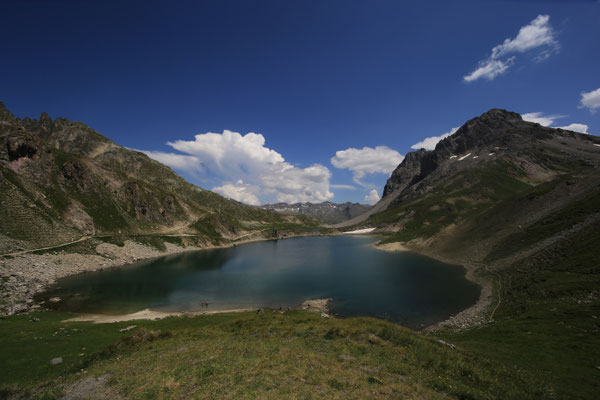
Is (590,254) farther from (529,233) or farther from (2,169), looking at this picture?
(2,169)

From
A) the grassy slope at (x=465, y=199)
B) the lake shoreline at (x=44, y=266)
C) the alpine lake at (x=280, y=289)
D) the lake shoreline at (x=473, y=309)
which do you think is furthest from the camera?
the grassy slope at (x=465, y=199)

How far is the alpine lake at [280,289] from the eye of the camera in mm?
47875

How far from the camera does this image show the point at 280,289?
207ft

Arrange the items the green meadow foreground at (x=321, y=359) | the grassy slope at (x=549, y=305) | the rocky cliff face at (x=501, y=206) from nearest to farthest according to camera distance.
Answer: the green meadow foreground at (x=321, y=359) → the grassy slope at (x=549, y=305) → the rocky cliff face at (x=501, y=206)

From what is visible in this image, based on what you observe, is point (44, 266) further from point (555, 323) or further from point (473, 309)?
point (555, 323)

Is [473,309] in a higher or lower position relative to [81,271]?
lower

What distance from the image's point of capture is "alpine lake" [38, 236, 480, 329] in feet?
157

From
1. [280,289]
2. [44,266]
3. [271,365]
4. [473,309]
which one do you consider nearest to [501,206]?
[473,309]

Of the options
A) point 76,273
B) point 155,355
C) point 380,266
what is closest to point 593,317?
point 155,355

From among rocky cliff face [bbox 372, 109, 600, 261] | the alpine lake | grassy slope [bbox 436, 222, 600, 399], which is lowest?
the alpine lake

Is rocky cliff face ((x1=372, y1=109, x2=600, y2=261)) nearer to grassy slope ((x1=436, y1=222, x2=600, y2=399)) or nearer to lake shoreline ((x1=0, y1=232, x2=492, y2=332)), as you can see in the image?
lake shoreline ((x1=0, y1=232, x2=492, y2=332))

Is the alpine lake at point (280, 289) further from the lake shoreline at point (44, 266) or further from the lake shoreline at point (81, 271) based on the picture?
the lake shoreline at point (44, 266)

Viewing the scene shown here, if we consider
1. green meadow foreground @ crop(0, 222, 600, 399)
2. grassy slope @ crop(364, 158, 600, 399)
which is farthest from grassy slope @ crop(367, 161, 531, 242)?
green meadow foreground @ crop(0, 222, 600, 399)

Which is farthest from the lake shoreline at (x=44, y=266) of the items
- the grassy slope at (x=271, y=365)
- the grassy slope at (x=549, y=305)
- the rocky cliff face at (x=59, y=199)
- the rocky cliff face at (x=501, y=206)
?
the rocky cliff face at (x=501, y=206)
